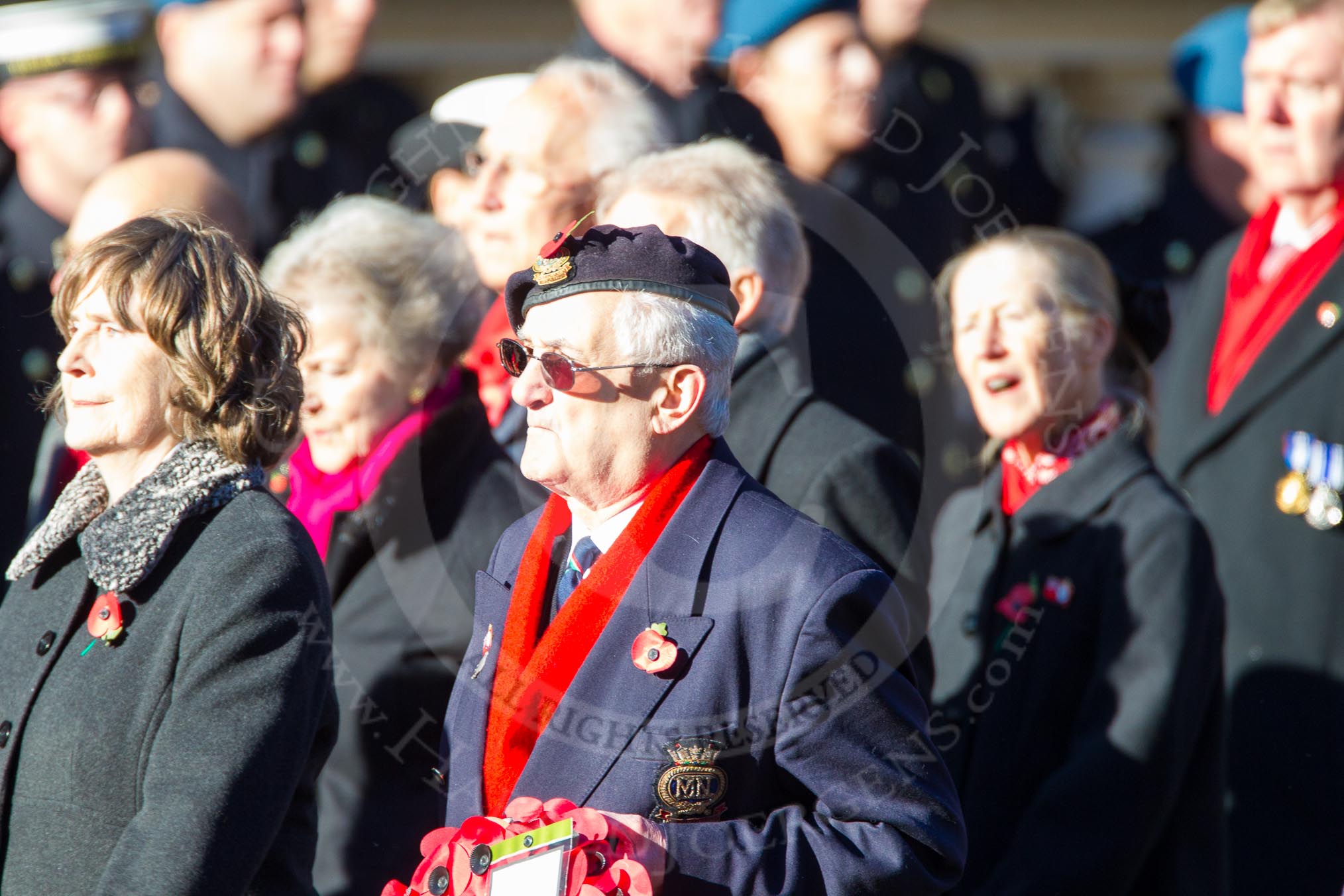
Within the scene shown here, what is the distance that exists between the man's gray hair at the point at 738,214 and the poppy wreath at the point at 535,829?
152 cm

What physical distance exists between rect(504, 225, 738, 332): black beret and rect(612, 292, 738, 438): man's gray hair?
2 centimetres

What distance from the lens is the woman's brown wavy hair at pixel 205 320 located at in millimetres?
2744

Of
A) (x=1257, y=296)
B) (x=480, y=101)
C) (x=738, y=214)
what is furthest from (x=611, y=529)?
(x=1257, y=296)

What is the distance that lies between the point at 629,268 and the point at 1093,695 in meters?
1.69

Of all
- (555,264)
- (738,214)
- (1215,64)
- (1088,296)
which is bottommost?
(1215,64)

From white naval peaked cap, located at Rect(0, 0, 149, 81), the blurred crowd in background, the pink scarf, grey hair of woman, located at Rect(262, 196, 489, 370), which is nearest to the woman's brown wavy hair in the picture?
the blurred crowd in background

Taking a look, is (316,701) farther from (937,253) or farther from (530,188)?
(937,253)

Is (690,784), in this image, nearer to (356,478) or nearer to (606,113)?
(356,478)

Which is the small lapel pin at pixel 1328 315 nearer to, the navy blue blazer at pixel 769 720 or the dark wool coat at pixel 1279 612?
the dark wool coat at pixel 1279 612

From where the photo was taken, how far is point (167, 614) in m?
2.63

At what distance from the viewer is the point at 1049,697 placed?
3.63 m

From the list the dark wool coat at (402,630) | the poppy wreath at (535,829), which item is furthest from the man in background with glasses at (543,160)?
the poppy wreath at (535,829)

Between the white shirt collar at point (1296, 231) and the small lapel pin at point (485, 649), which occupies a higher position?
the small lapel pin at point (485, 649)

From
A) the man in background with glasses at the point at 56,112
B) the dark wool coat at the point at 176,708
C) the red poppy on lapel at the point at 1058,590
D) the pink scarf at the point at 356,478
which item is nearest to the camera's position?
the dark wool coat at the point at 176,708
